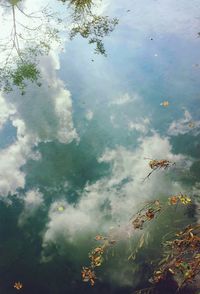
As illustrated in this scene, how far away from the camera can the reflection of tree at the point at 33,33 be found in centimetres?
872

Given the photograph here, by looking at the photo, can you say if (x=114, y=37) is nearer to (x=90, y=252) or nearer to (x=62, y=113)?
(x=62, y=113)

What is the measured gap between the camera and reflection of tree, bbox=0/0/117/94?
8.72 meters

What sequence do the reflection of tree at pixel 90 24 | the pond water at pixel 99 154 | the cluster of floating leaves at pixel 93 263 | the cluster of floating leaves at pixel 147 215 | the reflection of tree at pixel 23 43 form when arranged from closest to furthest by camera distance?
the cluster of floating leaves at pixel 147 215 < the cluster of floating leaves at pixel 93 263 < the pond water at pixel 99 154 < the reflection of tree at pixel 23 43 < the reflection of tree at pixel 90 24

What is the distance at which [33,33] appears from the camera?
9742 millimetres

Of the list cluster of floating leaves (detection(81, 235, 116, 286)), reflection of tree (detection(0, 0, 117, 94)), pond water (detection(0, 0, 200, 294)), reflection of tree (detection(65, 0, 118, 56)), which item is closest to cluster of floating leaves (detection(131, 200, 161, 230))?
pond water (detection(0, 0, 200, 294))

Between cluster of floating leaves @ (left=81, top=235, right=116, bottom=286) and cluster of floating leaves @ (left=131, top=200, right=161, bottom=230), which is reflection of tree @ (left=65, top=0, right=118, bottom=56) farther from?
cluster of floating leaves @ (left=81, top=235, right=116, bottom=286)

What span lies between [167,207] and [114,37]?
17.2ft

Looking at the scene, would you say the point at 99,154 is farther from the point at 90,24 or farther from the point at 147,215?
the point at 90,24

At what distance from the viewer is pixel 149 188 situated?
6.34m

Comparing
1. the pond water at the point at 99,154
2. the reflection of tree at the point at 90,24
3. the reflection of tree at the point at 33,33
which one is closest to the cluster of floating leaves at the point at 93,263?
the pond water at the point at 99,154

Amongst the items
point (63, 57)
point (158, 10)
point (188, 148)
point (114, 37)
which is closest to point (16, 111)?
point (63, 57)

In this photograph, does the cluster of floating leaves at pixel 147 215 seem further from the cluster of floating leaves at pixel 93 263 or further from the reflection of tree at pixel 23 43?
the reflection of tree at pixel 23 43

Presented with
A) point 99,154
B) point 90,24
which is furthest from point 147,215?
point 90,24

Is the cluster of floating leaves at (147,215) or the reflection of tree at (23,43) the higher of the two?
the reflection of tree at (23,43)
